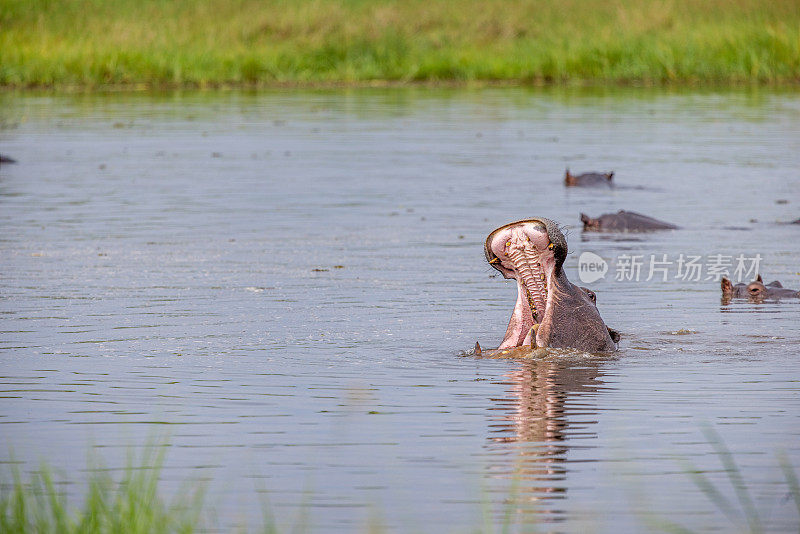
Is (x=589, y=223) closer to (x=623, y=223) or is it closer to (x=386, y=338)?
(x=623, y=223)

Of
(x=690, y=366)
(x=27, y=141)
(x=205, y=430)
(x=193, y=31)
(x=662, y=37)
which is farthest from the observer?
(x=193, y=31)

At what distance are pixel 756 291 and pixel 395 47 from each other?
884 inches

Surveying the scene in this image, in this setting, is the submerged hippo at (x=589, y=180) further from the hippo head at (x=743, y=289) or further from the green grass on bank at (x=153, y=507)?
the green grass on bank at (x=153, y=507)

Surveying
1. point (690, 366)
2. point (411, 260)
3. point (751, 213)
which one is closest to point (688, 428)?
point (690, 366)

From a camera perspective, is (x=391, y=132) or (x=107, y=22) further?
(x=107, y=22)

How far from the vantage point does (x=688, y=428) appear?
6137mm

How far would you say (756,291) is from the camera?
975cm

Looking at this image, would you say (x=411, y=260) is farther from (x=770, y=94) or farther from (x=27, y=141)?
(x=770, y=94)

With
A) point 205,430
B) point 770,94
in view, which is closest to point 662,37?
point 770,94

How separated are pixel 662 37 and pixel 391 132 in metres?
9.63

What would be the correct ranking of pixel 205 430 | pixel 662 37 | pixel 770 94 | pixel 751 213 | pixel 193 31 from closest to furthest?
pixel 205 430 < pixel 751 213 < pixel 770 94 < pixel 662 37 < pixel 193 31

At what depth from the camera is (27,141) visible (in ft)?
69.3

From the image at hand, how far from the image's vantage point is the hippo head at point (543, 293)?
23.1 ft

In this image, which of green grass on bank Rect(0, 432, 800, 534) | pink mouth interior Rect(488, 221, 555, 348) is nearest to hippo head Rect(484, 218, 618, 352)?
pink mouth interior Rect(488, 221, 555, 348)
